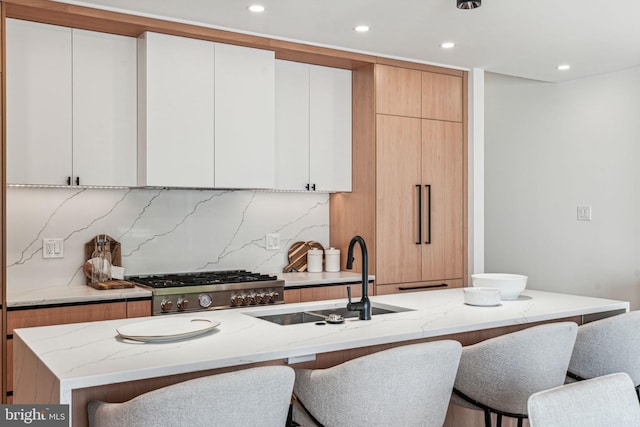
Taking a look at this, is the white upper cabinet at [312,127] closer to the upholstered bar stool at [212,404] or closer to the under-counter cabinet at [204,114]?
the under-counter cabinet at [204,114]

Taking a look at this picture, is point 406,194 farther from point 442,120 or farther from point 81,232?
point 81,232


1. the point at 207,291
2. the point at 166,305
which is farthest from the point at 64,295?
the point at 207,291

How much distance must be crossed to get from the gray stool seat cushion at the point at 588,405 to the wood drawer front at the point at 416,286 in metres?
2.87

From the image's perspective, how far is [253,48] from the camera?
13.6 feet

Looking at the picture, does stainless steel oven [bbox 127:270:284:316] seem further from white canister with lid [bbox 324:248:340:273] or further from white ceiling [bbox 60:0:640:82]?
white ceiling [bbox 60:0:640:82]

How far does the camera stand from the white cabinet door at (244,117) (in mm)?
4039

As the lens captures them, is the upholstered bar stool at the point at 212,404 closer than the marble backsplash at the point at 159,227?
Yes

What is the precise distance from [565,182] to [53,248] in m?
4.18

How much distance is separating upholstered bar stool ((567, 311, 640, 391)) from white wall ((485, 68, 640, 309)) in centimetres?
263

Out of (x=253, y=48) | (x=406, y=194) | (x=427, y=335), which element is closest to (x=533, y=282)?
(x=406, y=194)

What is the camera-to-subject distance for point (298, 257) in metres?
4.77

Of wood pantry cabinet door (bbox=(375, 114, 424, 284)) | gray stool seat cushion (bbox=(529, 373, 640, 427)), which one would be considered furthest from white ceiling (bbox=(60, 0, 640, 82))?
gray stool seat cushion (bbox=(529, 373, 640, 427))

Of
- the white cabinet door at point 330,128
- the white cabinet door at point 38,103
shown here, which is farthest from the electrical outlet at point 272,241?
the white cabinet door at point 38,103

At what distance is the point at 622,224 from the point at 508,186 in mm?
1206
